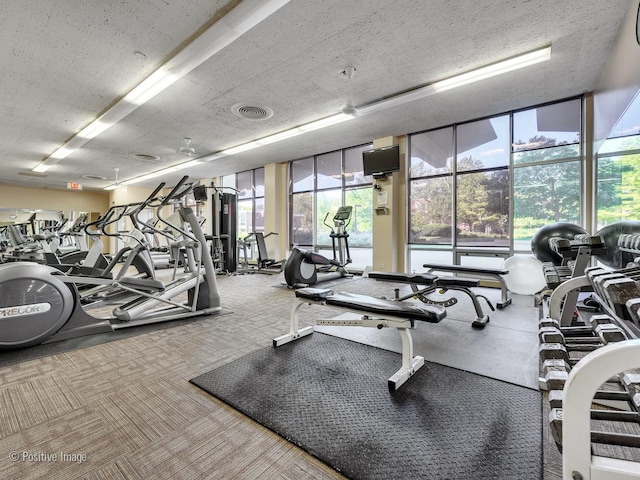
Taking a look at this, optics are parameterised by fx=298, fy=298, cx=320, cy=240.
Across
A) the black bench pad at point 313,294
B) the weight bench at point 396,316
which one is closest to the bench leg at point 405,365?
the weight bench at point 396,316

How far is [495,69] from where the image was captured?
3.71m

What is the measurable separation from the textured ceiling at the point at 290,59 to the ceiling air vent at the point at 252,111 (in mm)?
154

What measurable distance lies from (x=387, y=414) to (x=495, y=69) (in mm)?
4138

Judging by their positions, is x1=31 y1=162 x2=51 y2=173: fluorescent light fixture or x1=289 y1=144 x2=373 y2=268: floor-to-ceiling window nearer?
x1=289 y1=144 x2=373 y2=268: floor-to-ceiling window

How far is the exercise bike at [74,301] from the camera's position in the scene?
2.37 m

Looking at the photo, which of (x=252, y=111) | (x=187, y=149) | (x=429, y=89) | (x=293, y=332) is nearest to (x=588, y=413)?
(x=293, y=332)

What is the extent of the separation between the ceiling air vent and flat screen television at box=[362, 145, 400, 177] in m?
2.34

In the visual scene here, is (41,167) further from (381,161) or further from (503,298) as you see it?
(503,298)

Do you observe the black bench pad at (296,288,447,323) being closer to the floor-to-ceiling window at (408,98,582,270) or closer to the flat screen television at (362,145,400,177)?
the floor-to-ceiling window at (408,98,582,270)

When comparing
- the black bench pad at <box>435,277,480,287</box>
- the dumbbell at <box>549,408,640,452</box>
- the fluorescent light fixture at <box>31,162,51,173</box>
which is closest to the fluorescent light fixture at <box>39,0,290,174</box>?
the black bench pad at <box>435,277,480,287</box>

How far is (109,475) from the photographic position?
1.24m

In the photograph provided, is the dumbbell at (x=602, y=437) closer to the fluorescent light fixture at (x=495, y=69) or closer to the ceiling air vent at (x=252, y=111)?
the fluorescent light fixture at (x=495, y=69)

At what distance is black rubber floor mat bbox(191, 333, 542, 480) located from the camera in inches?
50.6

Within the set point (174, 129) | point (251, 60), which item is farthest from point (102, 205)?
point (251, 60)
